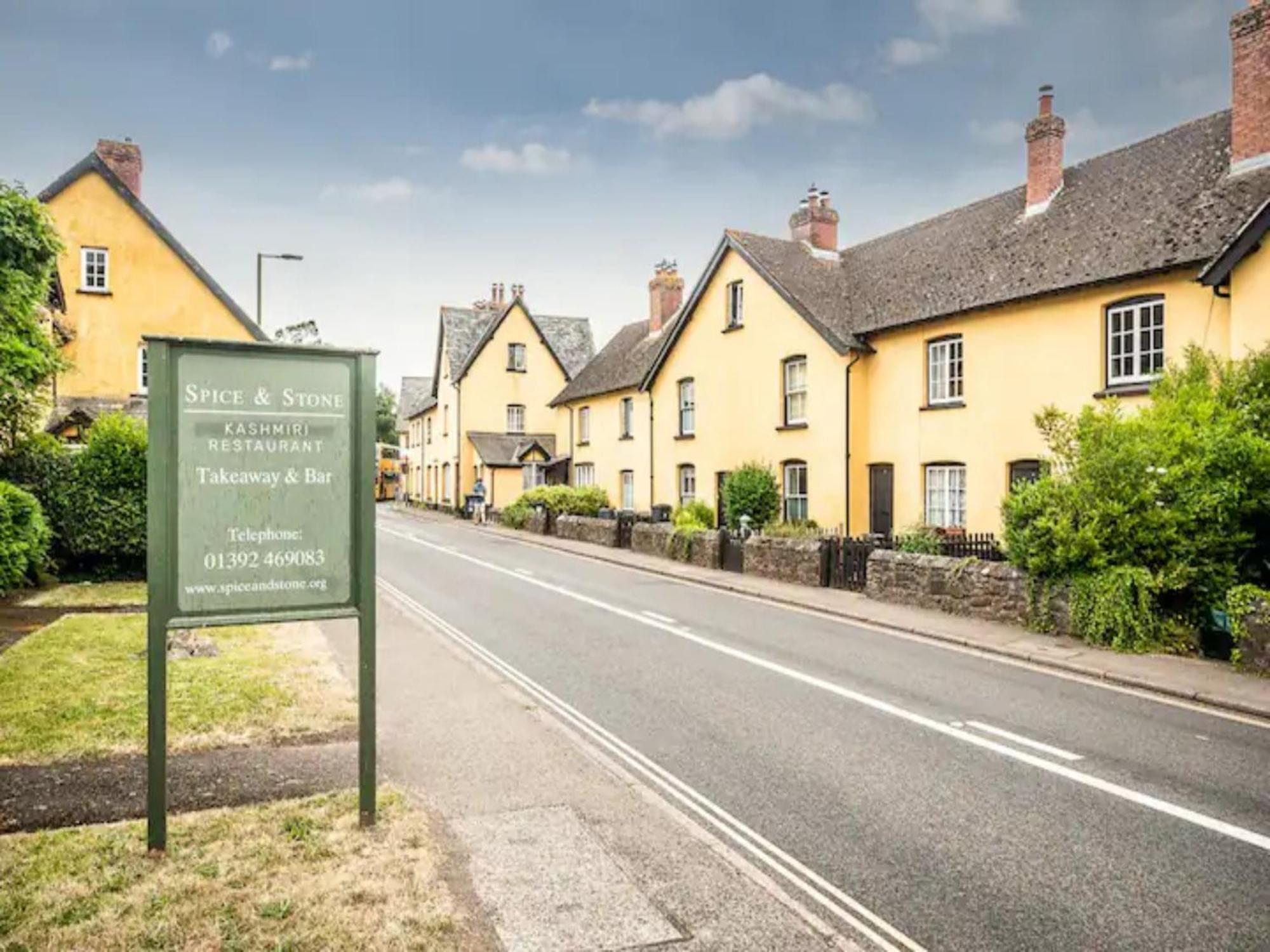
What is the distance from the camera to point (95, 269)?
2842 centimetres

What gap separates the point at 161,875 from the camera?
15.4 feet

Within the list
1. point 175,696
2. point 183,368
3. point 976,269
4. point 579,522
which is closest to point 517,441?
point 579,522

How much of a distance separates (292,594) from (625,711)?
4148mm

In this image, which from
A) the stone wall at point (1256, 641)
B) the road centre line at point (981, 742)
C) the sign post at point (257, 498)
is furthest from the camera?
the stone wall at point (1256, 641)

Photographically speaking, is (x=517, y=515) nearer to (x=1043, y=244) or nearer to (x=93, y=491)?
(x=93, y=491)

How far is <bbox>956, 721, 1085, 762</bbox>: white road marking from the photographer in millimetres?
7414

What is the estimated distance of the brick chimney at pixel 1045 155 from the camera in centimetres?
2152

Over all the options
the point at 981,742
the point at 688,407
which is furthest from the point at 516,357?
the point at 981,742

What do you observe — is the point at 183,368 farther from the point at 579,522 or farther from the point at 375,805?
the point at 579,522

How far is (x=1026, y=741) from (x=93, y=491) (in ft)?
56.7

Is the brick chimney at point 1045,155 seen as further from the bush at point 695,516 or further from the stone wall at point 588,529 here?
the stone wall at point 588,529

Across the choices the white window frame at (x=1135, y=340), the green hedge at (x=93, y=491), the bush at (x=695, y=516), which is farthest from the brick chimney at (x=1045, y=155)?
the green hedge at (x=93, y=491)

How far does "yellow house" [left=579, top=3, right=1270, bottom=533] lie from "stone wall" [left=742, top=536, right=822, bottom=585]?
404 cm

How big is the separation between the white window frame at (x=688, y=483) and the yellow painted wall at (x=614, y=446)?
197 cm
